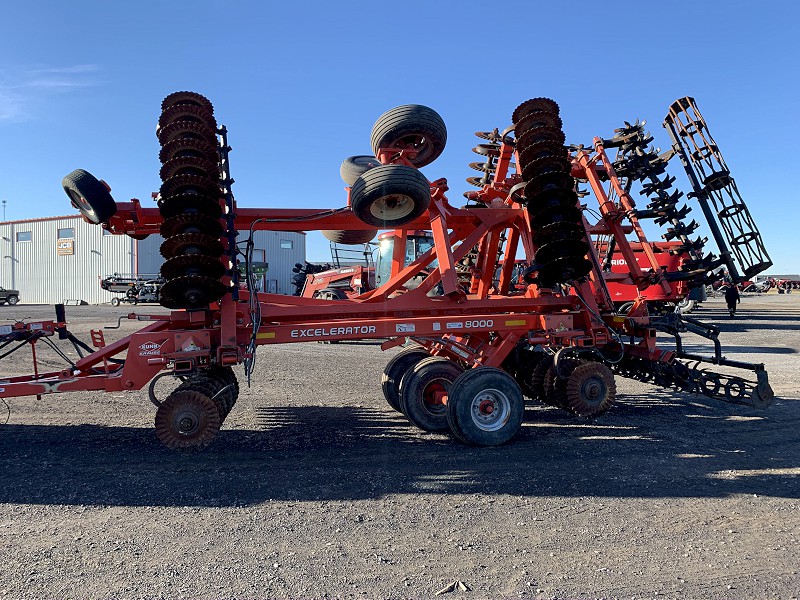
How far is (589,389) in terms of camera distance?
6.69 m

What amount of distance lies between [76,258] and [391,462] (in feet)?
139

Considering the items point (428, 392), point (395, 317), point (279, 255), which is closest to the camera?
point (395, 317)

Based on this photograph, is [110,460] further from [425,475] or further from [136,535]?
[425,475]

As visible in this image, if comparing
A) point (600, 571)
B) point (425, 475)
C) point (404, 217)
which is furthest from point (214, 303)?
point (600, 571)

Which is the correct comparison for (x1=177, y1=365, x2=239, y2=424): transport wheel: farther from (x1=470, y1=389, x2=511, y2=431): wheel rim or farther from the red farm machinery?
(x1=470, y1=389, x2=511, y2=431): wheel rim

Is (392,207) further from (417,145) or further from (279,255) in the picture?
(279,255)

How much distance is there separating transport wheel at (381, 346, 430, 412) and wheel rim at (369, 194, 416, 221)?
2.12 metres

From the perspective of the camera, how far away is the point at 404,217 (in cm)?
619

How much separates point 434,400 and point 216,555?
3.40 m

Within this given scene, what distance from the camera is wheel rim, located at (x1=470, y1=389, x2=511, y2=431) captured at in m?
5.91

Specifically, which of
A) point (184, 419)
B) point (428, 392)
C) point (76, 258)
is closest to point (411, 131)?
point (428, 392)

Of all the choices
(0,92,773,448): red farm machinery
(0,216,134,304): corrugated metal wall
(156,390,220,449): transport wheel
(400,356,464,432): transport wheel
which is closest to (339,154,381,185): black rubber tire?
(0,92,773,448): red farm machinery

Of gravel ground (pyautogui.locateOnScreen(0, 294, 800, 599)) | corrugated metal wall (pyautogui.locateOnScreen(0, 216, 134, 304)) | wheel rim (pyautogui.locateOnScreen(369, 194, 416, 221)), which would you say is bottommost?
gravel ground (pyautogui.locateOnScreen(0, 294, 800, 599))

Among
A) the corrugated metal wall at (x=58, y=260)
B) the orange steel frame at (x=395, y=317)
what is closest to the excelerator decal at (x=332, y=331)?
the orange steel frame at (x=395, y=317)
